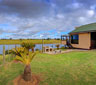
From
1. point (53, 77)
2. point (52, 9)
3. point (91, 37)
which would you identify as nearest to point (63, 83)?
point (53, 77)

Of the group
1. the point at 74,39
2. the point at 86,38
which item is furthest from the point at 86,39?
the point at 74,39

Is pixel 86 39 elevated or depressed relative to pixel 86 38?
depressed

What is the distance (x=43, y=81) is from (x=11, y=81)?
1482mm

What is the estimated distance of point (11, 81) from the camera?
3.67 metres

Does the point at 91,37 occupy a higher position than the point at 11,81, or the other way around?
the point at 91,37

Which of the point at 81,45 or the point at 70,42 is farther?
the point at 70,42

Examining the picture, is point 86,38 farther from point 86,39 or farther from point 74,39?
point 74,39

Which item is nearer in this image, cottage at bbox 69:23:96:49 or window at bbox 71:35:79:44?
cottage at bbox 69:23:96:49

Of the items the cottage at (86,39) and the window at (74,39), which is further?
the window at (74,39)

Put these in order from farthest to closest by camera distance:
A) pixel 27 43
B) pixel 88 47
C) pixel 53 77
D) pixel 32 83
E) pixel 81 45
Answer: pixel 81 45, pixel 88 47, pixel 27 43, pixel 53 77, pixel 32 83

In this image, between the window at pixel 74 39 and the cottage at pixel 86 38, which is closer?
the cottage at pixel 86 38

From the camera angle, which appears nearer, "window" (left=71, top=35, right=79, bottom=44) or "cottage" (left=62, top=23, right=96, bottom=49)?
"cottage" (left=62, top=23, right=96, bottom=49)

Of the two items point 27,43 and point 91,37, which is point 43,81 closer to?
point 27,43

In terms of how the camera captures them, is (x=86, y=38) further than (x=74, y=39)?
No
